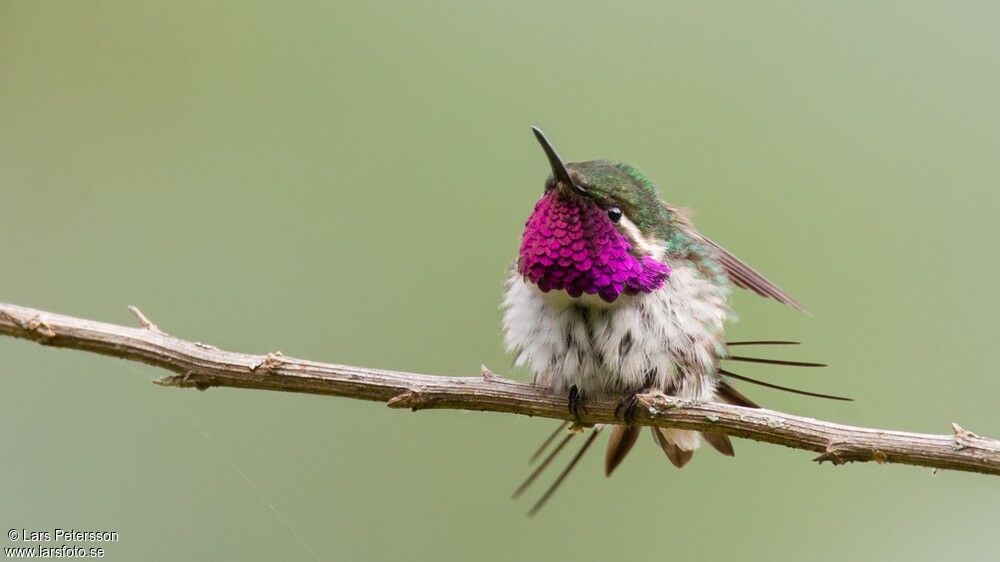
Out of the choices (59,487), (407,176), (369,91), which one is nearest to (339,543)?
(59,487)

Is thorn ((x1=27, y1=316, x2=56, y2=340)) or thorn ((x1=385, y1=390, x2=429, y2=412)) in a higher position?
thorn ((x1=27, y1=316, x2=56, y2=340))

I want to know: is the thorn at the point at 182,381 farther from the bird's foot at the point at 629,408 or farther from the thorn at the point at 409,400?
the bird's foot at the point at 629,408

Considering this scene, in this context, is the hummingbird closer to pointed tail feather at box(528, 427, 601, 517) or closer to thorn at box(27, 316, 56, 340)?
pointed tail feather at box(528, 427, 601, 517)

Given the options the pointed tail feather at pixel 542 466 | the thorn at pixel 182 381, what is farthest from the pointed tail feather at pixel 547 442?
the thorn at pixel 182 381

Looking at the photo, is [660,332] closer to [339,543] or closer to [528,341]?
[528,341]

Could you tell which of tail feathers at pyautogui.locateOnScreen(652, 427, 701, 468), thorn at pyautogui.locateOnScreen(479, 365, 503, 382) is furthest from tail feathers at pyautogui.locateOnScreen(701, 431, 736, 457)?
thorn at pyautogui.locateOnScreen(479, 365, 503, 382)
